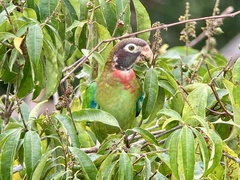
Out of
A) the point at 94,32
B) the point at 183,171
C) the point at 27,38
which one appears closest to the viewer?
the point at 183,171

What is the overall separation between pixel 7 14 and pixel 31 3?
0.27m

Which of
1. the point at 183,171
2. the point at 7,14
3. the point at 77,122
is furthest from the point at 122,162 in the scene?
the point at 7,14

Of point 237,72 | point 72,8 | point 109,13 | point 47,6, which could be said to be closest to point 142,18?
point 109,13

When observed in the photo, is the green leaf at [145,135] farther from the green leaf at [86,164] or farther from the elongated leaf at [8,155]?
the elongated leaf at [8,155]

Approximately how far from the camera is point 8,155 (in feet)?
7.64

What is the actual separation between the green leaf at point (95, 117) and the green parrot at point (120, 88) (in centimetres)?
61

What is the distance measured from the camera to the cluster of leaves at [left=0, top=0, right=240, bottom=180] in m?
2.30

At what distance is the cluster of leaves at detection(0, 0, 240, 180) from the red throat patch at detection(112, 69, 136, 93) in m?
0.23

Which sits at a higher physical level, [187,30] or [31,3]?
[31,3]

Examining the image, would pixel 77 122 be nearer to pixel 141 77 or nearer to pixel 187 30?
pixel 141 77

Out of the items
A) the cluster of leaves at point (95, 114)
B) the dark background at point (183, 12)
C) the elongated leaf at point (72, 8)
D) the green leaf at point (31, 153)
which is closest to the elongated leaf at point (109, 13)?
the cluster of leaves at point (95, 114)

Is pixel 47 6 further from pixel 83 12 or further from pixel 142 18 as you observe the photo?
pixel 142 18

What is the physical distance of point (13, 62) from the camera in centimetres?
246

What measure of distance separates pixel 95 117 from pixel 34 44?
299mm
